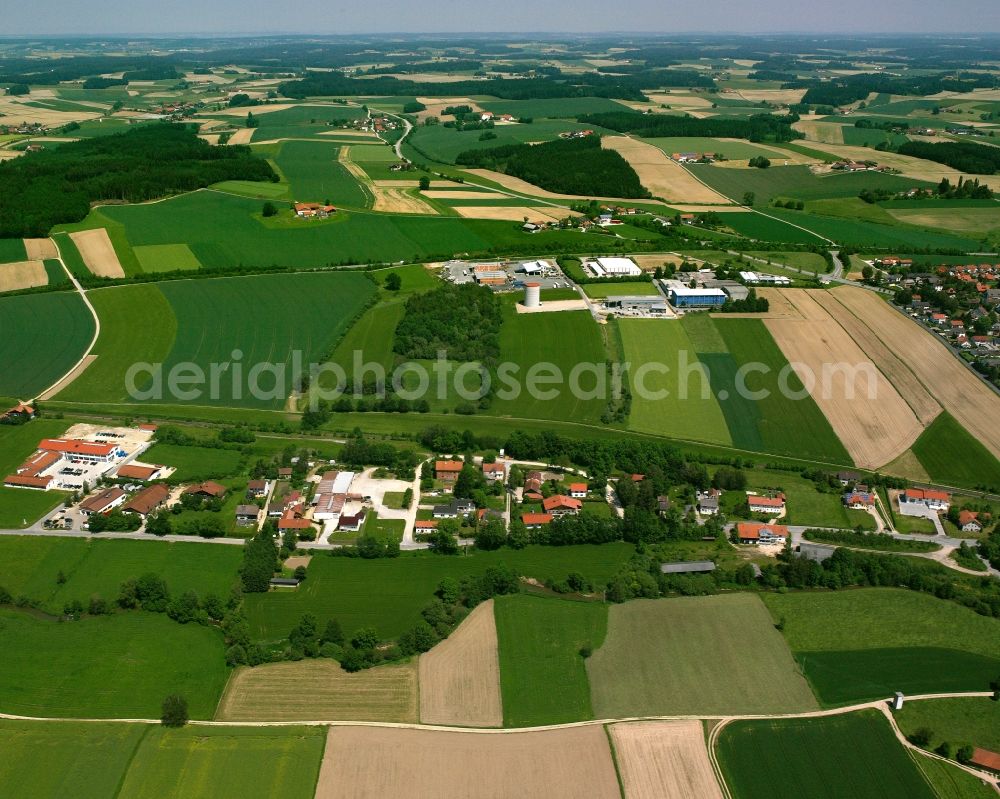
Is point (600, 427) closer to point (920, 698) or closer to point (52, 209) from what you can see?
point (920, 698)

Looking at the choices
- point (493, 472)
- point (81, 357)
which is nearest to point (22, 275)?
point (81, 357)

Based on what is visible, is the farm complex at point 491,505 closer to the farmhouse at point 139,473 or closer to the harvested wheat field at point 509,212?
the farmhouse at point 139,473

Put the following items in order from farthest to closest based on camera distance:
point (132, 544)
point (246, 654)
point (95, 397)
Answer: point (95, 397)
point (132, 544)
point (246, 654)

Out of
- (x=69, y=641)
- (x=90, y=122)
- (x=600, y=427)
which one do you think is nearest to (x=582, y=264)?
(x=600, y=427)

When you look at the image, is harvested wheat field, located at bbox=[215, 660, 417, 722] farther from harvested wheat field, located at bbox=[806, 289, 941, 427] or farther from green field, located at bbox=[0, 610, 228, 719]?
harvested wheat field, located at bbox=[806, 289, 941, 427]

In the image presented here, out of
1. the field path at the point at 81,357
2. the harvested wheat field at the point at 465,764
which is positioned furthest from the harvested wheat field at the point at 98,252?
the harvested wheat field at the point at 465,764

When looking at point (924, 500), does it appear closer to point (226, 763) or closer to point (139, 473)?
point (226, 763)

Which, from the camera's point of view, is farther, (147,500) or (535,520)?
(147,500)
